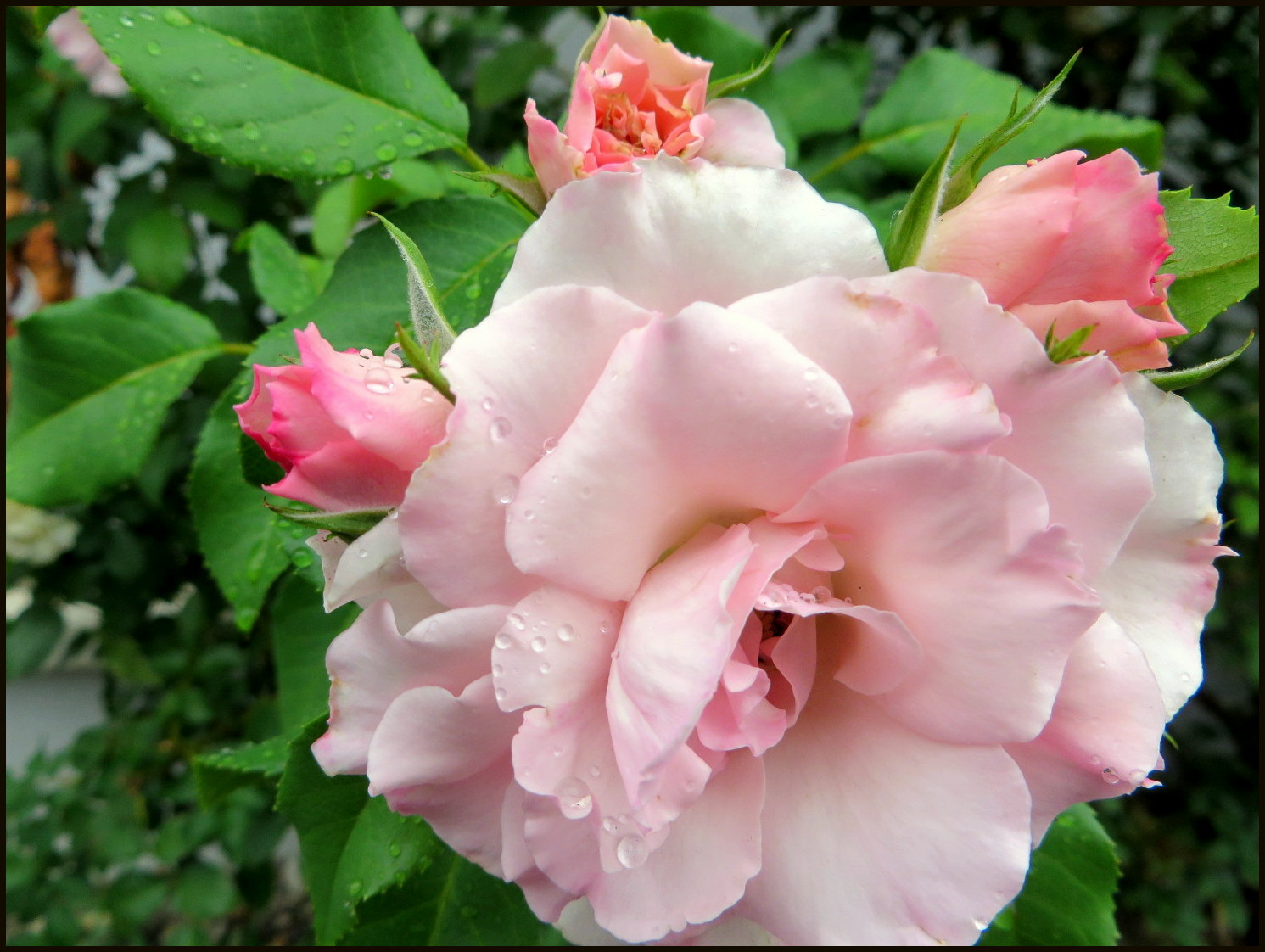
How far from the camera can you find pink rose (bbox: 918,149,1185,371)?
32 cm

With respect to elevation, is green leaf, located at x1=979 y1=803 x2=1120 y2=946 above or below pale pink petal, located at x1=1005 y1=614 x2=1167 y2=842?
below

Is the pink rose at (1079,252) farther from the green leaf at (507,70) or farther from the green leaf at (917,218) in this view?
the green leaf at (507,70)

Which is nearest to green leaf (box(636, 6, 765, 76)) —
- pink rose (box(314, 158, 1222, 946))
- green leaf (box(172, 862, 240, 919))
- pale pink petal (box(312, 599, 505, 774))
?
pink rose (box(314, 158, 1222, 946))

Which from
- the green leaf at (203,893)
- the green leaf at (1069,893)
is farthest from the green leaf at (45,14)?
the green leaf at (203,893)

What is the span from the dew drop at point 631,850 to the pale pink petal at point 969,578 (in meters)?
0.11

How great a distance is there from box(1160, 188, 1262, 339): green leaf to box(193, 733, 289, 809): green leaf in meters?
0.59

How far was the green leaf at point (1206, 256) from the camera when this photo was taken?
0.40 meters

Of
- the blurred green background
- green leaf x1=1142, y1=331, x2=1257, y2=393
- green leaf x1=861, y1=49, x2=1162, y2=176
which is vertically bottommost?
the blurred green background

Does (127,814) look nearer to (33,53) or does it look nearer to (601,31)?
(33,53)

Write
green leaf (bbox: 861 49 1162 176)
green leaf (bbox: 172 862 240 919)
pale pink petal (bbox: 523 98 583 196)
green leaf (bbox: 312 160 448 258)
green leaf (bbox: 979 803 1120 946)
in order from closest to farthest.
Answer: pale pink petal (bbox: 523 98 583 196)
green leaf (bbox: 979 803 1120 946)
green leaf (bbox: 861 49 1162 176)
green leaf (bbox: 312 160 448 258)
green leaf (bbox: 172 862 240 919)

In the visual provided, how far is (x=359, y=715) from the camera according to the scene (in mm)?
321

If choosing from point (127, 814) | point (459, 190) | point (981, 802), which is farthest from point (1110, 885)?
point (127, 814)

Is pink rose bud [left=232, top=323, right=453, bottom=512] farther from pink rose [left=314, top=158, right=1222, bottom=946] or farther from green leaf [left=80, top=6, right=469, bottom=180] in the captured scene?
green leaf [left=80, top=6, right=469, bottom=180]

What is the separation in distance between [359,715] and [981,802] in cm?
23
